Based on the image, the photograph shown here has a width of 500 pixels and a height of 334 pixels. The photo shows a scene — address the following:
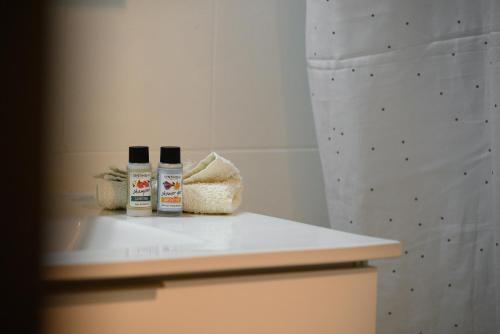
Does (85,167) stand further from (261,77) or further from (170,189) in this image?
(261,77)

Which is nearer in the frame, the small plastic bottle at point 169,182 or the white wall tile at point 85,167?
the small plastic bottle at point 169,182

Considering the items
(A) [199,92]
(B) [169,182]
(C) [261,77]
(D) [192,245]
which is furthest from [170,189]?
(C) [261,77]

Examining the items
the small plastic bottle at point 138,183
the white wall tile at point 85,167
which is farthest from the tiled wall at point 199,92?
the small plastic bottle at point 138,183

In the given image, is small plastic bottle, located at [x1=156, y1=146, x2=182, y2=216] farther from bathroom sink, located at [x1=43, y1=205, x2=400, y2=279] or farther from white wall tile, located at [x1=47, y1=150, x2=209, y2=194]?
white wall tile, located at [x1=47, y1=150, x2=209, y2=194]

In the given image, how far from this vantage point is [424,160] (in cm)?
123

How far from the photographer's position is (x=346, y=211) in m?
→ 1.28

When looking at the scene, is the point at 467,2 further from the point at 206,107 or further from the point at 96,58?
the point at 96,58

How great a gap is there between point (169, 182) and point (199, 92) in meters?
0.41

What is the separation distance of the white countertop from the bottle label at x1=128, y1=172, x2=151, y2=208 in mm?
28

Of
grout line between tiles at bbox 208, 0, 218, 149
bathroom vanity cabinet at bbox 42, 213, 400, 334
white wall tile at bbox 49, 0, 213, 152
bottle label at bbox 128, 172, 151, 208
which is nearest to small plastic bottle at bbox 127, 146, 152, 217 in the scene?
bottle label at bbox 128, 172, 151, 208

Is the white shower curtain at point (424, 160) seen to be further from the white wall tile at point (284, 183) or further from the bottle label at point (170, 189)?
the bottle label at point (170, 189)

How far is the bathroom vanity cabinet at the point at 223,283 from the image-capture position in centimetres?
58

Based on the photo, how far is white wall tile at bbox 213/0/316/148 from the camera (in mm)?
1353

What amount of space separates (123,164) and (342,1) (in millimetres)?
541
